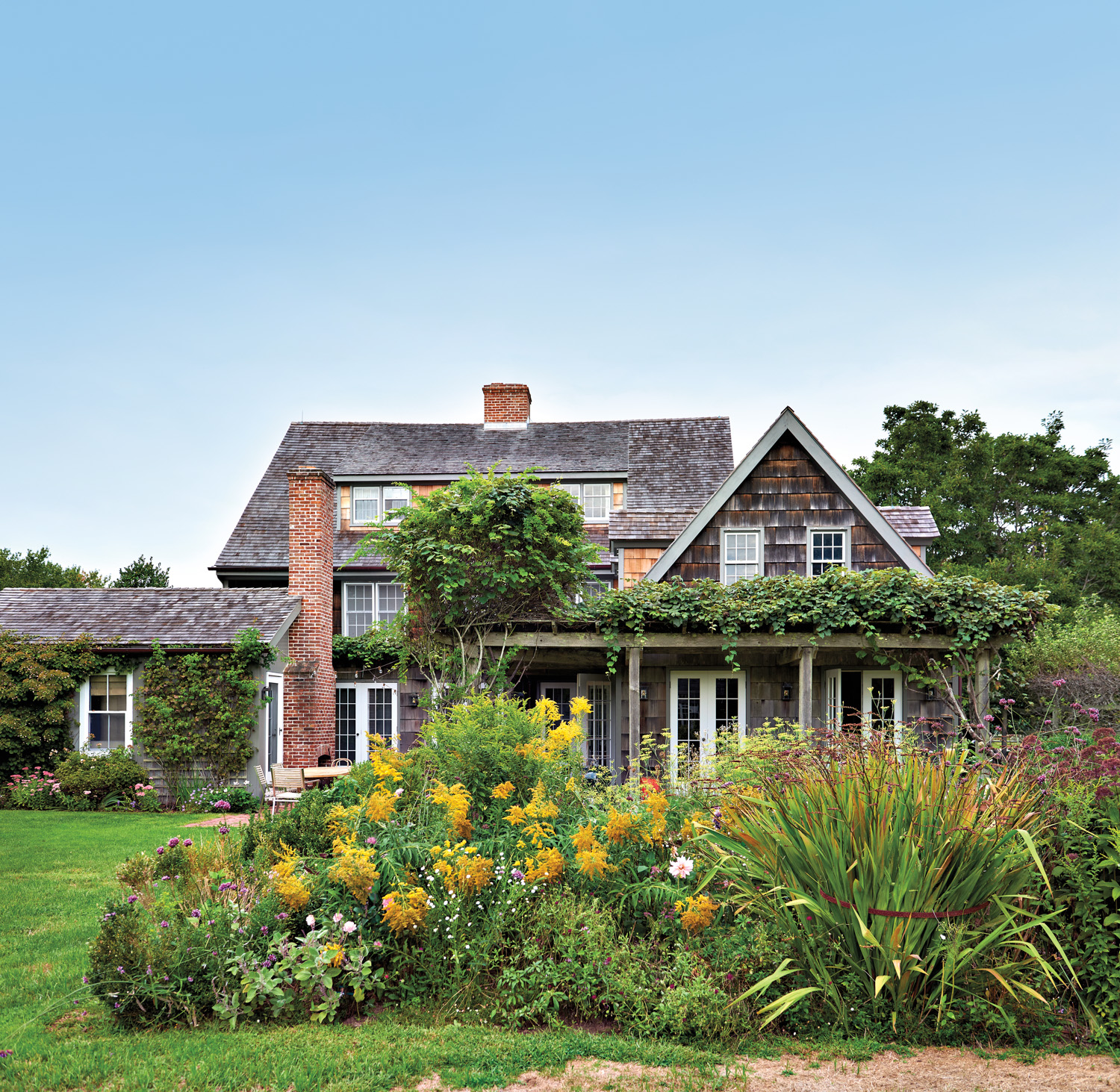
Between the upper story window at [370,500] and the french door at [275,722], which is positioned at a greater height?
the upper story window at [370,500]

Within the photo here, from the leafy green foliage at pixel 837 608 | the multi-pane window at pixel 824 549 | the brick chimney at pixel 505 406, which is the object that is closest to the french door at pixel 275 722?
the leafy green foliage at pixel 837 608

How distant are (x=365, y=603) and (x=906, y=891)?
810 inches

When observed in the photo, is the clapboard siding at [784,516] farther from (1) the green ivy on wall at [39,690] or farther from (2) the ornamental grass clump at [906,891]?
(1) the green ivy on wall at [39,690]

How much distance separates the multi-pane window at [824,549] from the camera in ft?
51.9

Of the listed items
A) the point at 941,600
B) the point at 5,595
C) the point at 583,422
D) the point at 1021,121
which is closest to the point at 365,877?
the point at 941,600

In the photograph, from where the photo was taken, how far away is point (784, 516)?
52.1 ft

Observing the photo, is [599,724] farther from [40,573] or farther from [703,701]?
[40,573]

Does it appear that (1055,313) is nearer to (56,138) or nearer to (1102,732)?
(1102,732)

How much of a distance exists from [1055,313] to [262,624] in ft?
52.4

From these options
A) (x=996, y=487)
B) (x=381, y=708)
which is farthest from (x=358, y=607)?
(x=996, y=487)

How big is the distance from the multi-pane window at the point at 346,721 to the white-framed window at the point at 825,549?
38.4ft

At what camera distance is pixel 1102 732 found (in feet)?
17.4

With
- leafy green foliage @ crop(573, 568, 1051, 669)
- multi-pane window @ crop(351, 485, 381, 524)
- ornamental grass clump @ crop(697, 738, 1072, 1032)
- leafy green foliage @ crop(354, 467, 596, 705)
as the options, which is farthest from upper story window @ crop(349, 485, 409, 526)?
ornamental grass clump @ crop(697, 738, 1072, 1032)

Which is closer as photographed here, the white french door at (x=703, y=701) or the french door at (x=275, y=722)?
the white french door at (x=703, y=701)
